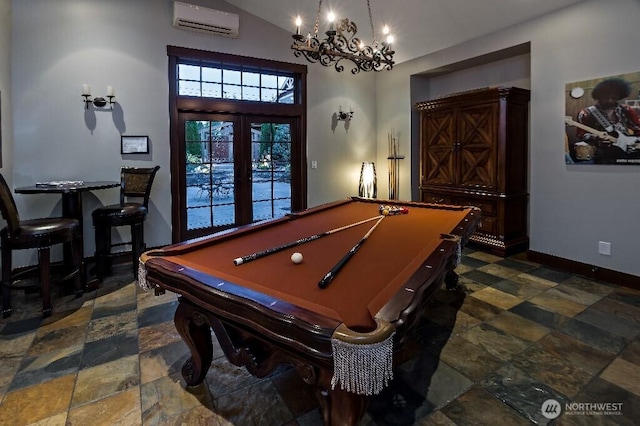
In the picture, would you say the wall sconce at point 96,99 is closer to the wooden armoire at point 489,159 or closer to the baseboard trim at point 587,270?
the wooden armoire at point 489,159

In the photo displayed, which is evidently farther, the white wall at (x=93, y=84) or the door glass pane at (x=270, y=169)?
the door glass pane at (x=270, y=169)

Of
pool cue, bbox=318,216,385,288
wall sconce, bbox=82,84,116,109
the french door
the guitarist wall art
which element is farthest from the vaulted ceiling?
pool cue, bbox=318,216,385,288

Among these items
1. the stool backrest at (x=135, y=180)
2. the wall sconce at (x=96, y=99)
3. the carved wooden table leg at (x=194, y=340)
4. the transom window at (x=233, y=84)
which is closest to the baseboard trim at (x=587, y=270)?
the carved wooden table leg at (x=194, y=340)

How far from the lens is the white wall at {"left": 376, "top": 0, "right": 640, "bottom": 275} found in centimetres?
335

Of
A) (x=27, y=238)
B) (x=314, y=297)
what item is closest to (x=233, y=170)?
(x=27, y=238)

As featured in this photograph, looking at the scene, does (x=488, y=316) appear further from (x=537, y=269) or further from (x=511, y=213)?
(x=511, y=213)

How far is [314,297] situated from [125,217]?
3019 mm

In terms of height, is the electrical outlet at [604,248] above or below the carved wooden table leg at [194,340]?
above

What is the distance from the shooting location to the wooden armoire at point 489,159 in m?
4.27

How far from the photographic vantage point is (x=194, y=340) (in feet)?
6.11

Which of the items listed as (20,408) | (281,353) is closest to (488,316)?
(281,353)

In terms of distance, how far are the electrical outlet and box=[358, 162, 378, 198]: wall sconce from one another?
131 inches

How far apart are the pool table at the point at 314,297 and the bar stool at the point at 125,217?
1.93 metres

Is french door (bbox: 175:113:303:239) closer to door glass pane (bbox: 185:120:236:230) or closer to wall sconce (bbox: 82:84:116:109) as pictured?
door glass pane (bbox: 185:120:236:230)
